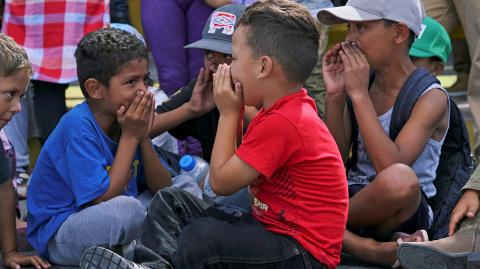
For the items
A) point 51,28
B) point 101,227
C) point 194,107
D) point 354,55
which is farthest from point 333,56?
point 51,28

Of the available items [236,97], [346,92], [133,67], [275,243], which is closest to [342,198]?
[275,243]

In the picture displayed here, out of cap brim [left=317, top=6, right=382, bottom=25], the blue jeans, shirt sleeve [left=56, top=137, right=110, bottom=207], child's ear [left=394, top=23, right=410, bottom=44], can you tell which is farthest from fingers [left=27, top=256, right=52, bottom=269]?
child's ear [left=394, top=23, right=410, bottom=44]

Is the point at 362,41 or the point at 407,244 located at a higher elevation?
the point at 362,41

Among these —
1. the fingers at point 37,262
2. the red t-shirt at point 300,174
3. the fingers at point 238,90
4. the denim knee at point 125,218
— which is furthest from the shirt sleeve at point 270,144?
the fingers at point 37,262

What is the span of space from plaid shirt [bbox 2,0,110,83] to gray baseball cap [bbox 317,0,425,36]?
1.76 meters

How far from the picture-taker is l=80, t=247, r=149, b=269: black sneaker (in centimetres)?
322

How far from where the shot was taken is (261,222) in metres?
3.41

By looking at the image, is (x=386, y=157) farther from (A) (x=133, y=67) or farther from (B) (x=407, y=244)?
(A) (x=133, y=67)

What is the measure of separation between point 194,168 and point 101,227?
0.79 metres

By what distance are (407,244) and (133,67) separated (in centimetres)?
135

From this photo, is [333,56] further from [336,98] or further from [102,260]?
[102,260]

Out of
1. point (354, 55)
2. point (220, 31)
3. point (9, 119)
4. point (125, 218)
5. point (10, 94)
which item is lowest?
point (125, 218)

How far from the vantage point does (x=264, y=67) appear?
11.1 feet

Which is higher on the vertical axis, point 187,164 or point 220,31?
point 220,31
